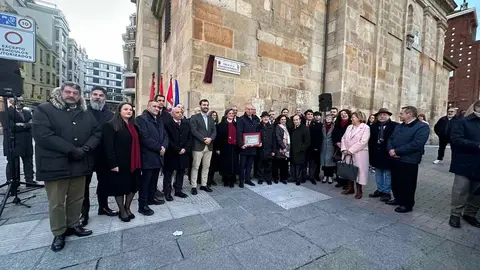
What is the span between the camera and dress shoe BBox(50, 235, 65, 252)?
247 cm

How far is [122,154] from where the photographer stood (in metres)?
3.07

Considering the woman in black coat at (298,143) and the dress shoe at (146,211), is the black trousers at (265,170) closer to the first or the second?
the woman in black coat at (298,143)

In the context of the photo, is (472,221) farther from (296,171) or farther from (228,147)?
(228,147)

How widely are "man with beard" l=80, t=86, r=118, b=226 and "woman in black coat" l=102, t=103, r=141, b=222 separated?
0.46ft

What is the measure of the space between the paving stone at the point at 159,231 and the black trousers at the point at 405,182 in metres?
3.49

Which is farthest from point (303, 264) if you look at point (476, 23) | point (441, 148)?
point (476, 23)

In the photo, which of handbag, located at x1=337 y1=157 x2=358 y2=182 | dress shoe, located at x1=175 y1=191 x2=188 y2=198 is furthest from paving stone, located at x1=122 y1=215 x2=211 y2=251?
handbag, located at x1=337 y1=157 x2=358 y2=182

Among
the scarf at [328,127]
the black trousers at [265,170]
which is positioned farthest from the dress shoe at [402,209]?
the black trousers at [265,170]

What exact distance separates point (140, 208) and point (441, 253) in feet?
13.5

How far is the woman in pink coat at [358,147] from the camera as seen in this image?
443cm

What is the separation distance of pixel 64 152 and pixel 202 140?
7.84ft

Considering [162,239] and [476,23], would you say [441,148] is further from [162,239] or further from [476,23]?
[476,23]

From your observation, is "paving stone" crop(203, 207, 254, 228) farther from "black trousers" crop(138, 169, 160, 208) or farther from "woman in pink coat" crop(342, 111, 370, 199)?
"woman in pink coat" crop(342, 111, 370, 199)

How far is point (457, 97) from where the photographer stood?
26.6 metres
